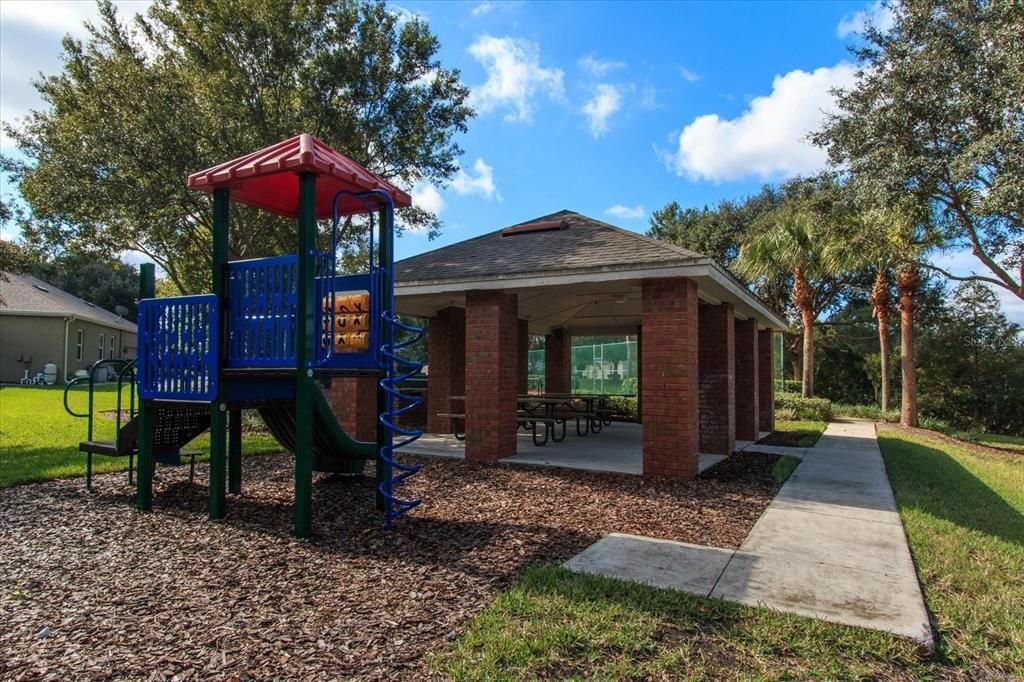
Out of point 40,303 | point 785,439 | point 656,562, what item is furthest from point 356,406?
point 40,303

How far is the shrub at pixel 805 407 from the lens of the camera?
19.1 meters

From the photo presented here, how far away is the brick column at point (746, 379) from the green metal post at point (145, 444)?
33.5 ft

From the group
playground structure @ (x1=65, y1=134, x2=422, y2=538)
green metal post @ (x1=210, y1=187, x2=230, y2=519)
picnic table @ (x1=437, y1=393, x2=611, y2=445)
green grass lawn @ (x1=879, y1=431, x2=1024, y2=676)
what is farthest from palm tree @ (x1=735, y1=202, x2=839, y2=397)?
green metal post @ (x1=210, y1=187, x2=230, y2=519)

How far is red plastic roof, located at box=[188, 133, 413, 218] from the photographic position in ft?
17.0

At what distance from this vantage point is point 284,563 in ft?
14.4

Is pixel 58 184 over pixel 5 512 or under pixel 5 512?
over

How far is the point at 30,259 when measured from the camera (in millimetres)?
12789

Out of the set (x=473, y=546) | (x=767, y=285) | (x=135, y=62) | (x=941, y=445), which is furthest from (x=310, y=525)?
(x=767, y=285)

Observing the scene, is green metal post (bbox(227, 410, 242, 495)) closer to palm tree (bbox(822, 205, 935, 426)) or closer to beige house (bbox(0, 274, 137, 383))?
palm tree (bbox(822, 205, 935, 426))

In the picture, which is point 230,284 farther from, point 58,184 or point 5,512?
point 58,184

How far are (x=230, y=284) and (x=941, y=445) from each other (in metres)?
15.8

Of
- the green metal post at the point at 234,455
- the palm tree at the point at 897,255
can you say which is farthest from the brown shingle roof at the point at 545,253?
the palm tree at the point at 897,255

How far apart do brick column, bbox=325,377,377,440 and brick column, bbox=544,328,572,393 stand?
6.99 m

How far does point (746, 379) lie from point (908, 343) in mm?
10721
